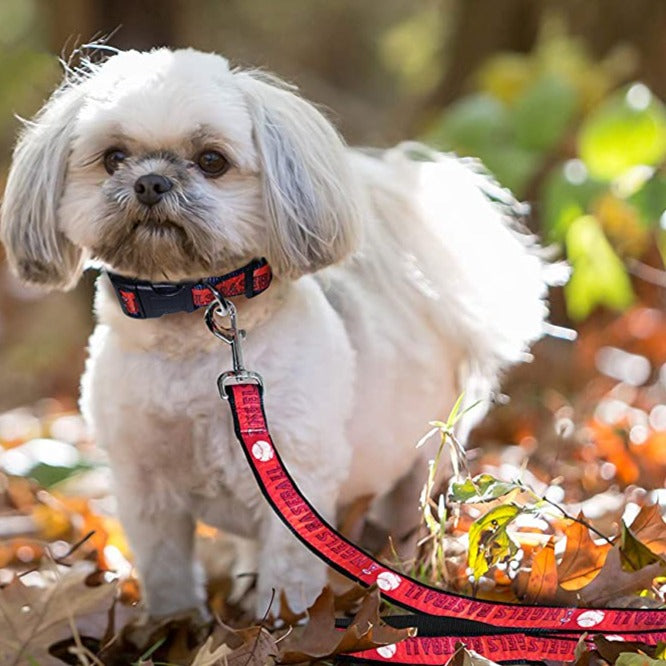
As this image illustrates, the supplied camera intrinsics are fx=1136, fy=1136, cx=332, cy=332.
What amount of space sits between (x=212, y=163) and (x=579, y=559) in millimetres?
1137

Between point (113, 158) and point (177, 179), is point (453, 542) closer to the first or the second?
point (177, 179)

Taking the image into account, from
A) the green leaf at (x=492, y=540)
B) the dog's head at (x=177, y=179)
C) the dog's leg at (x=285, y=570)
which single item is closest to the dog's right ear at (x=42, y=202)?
the dog's head at (x=177, y=179)

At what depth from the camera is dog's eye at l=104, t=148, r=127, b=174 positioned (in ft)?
7.93

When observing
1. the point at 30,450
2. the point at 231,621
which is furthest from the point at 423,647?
the point at 30,450

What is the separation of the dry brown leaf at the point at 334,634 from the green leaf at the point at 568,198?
1.82 meters

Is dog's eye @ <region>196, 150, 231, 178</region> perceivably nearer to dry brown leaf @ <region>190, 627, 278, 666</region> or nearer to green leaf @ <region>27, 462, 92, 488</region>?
dry brown leaf @ <region>190, 627, 278, 666</region>

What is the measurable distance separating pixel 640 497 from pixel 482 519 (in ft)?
3.50

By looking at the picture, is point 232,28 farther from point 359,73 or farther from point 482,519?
point 482,519

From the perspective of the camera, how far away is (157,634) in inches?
103

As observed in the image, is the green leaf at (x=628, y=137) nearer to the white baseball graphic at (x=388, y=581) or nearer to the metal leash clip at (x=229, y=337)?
the metal leash clip at (x=229, y=337)

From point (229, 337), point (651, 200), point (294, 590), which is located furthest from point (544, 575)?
point (651, 200)

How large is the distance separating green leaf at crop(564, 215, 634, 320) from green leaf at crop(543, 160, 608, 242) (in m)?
0.09

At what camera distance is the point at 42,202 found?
2484 millimetres

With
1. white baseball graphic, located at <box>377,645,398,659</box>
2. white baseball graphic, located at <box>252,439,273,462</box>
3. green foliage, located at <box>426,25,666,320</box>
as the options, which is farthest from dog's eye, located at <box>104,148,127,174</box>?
green foliage, located at <box>426,25,666,320</box>
